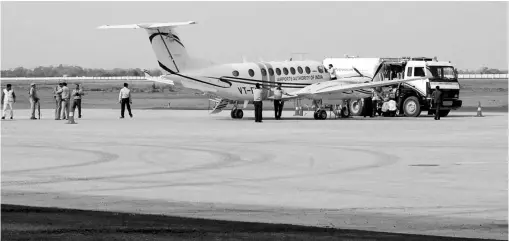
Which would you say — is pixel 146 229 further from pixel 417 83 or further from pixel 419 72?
pixel 417 83

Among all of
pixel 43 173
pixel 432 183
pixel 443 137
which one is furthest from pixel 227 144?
pixel 432 183

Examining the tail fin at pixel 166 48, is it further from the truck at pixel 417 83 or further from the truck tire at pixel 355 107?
the truck tire at pixel 355 107

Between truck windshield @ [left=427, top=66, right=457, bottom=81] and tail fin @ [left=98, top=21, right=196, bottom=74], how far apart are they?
40.8ft

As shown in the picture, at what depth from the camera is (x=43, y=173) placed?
20.3 metres

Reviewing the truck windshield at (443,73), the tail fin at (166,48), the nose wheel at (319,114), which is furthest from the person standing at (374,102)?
the tail fin at (166,48)

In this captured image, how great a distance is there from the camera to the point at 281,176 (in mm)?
19672

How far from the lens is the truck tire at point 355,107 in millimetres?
50688

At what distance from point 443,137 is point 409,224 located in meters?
18.6

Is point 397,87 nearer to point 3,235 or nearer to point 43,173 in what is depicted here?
point 43,173

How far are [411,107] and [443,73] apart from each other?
93.6 inches

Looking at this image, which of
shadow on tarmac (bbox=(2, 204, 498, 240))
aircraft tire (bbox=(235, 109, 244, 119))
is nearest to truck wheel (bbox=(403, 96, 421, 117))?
aircraft tire (bbox=(235, 109, 244, 119))

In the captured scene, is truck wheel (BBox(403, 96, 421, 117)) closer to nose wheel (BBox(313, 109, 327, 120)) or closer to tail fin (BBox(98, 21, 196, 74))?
nose wheel (BBox(313, 109, 327, 120))

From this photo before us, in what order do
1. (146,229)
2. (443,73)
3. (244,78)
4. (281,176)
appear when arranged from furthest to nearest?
(443,73)
(244,78)
(281,176)
(146,229)

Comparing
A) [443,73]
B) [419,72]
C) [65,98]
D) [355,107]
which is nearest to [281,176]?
[65,98]
